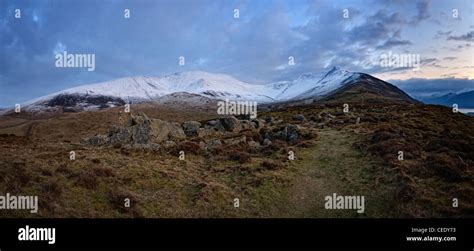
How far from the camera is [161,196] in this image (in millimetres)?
14648

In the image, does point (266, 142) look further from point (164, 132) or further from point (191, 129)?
point (191, 129)

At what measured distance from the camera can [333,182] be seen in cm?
1681

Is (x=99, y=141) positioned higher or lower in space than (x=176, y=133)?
lower

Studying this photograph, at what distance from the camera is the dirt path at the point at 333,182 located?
13.5 m

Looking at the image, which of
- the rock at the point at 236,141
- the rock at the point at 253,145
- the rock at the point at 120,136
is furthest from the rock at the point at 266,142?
the rock at the point at 120,136

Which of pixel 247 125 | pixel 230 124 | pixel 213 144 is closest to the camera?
pixel 213 144

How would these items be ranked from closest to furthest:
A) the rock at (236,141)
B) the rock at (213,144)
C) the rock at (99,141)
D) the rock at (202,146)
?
1. the rock at (202,146)
2. the rock at (213,144)
3. the rock at (236,141)
4. the rock at (99,141)

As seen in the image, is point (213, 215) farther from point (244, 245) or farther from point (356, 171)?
point (356, 171)

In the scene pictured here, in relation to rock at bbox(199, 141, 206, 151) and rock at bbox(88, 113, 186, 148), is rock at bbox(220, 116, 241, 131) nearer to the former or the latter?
rock at bbox(88, 113, 186, 148)
